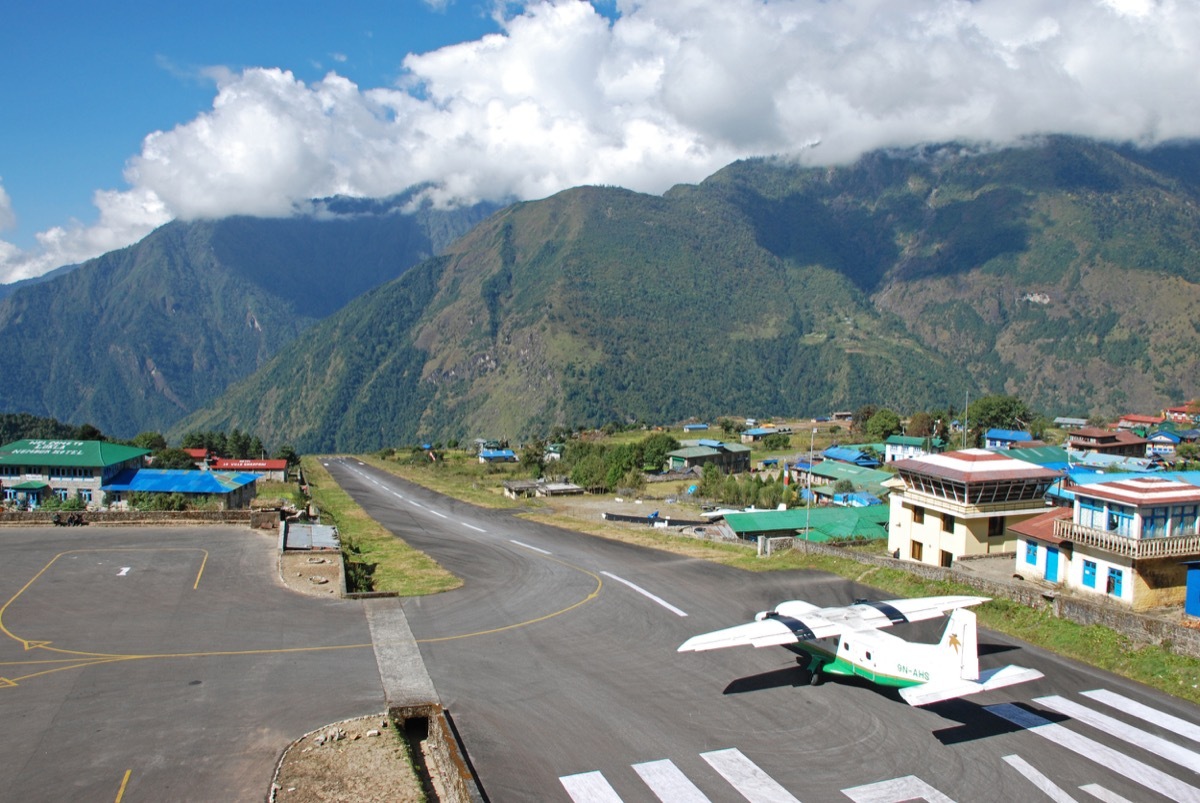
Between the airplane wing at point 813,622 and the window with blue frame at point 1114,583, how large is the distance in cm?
660

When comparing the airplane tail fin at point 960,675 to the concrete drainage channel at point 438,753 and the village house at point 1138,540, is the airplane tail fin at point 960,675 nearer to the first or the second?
the concrete drainage channel at point 438,753

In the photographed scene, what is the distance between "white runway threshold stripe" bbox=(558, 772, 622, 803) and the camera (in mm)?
16578

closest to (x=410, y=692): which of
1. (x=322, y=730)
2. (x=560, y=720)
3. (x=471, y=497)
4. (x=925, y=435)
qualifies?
(x=322, y=730)

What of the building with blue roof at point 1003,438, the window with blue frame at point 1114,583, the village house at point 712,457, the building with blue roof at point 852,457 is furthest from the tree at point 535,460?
the window with blue frame at point 1114,583

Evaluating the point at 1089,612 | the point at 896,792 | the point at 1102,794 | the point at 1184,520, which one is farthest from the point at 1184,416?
the point at 896,792

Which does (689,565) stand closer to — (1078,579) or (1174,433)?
(1078,579)

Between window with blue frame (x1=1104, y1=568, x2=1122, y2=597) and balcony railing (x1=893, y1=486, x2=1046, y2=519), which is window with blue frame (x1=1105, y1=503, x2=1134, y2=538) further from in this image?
balcony railing (x1=893, y1=486, x2=1046, y2=519)

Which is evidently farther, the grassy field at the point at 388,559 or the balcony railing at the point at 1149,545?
the grassy field at the point at 388,559

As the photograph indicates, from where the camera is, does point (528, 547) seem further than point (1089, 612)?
Yes

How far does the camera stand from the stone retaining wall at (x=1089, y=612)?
23.2 meters

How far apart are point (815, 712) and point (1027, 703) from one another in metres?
5.80

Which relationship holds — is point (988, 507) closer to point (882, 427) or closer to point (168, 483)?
point (168, 483)

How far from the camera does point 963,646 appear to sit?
1973 cm

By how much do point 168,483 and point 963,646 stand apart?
67.0 meters
